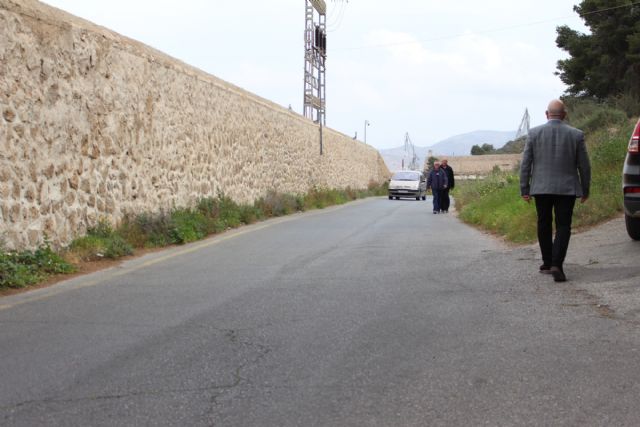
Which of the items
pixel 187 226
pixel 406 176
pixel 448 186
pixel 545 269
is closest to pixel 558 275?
pixel 545 269

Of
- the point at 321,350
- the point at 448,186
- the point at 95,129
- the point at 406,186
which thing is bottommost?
the point at 321,350

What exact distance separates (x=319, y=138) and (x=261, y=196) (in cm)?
1293

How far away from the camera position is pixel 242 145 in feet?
65.9

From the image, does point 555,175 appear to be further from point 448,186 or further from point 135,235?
point 448,186

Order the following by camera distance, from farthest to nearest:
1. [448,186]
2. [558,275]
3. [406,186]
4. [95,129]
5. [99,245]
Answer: [406,186] < [448,186] < [95,129] < [99,245] < [558,275]

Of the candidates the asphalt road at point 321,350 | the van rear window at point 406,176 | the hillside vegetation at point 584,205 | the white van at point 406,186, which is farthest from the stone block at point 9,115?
the van rear window at point 406,176

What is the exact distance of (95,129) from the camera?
37.3 ft

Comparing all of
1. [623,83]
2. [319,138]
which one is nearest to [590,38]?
[623,83]

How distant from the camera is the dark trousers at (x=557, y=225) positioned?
303 inches

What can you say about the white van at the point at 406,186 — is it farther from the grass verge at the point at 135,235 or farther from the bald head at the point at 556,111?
the bald head at the point at 556,111

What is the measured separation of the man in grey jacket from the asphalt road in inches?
17.3

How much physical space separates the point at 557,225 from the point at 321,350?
3904 millimetres

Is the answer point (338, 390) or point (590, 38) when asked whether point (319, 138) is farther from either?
point (338, 390)

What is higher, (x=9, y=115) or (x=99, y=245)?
(x=9, y=115)
